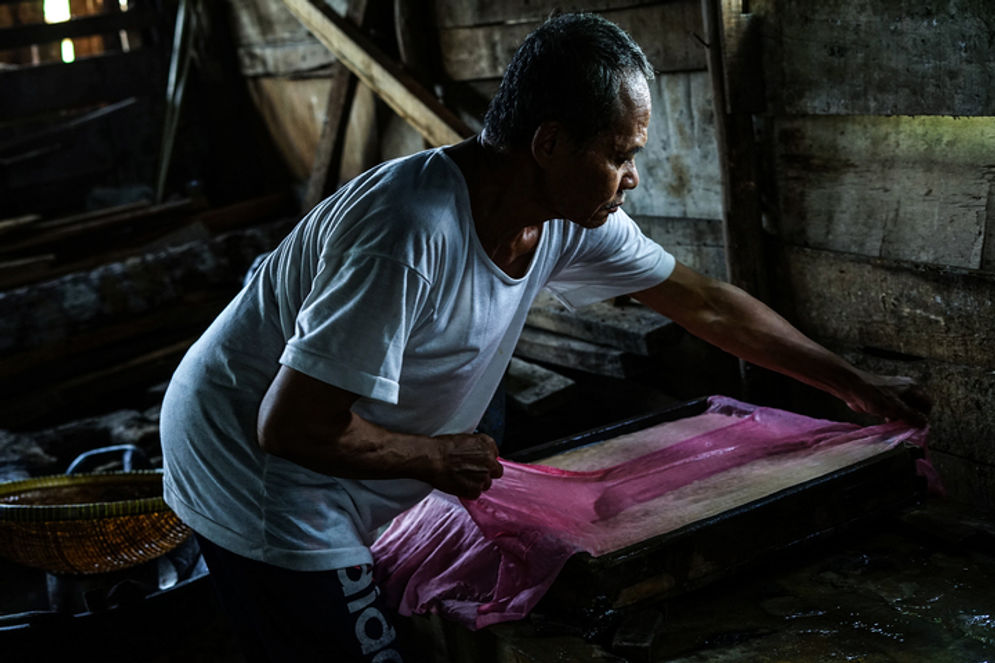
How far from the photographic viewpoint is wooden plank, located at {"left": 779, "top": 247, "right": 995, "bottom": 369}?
9.38ft

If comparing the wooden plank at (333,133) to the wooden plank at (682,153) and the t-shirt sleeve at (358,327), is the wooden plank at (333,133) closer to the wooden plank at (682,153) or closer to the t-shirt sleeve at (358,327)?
the wooden plank at (682,153)

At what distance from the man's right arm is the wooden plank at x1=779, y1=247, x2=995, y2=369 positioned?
58.3 inches

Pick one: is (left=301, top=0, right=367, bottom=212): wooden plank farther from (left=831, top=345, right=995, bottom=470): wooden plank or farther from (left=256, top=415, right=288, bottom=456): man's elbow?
(left=256, top=415, right=288, bottom=456): man's elbow

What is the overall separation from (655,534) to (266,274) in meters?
1.04

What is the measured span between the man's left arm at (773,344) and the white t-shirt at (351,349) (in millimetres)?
445

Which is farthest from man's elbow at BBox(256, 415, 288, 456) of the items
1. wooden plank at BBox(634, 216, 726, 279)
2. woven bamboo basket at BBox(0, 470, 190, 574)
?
wooden plank at BBox(634, 216, 726, 279)

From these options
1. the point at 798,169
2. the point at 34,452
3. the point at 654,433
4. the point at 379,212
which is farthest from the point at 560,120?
the point at 34,452

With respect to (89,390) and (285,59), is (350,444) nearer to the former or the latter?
(89,390)

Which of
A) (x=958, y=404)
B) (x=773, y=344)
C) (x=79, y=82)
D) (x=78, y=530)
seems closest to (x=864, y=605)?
(x=773, y=344)

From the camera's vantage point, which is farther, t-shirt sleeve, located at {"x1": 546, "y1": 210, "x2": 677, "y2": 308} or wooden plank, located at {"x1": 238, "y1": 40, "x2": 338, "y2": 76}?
wooden plank, located at {"x1": 238, "y1": 40, "x2": 338, "y2": 76}

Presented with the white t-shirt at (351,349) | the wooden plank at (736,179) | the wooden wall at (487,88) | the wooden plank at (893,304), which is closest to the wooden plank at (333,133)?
the wooden wall at (487,88)

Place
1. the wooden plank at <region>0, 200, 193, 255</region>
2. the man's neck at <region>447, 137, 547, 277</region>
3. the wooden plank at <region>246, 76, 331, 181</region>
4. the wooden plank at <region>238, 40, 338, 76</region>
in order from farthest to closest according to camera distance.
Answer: the wooden plank at <region>246, 76, 331, 181</region> < the wooden plank at <region>0, 200, 193, 255</region> < the wooden plank at <region>238, 40, 338, 76</region> < the man's neck at <region>447, 137, 547, 277</region>

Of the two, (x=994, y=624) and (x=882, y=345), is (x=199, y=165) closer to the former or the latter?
(x=882, y=345)

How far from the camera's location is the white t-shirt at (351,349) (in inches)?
74.4
